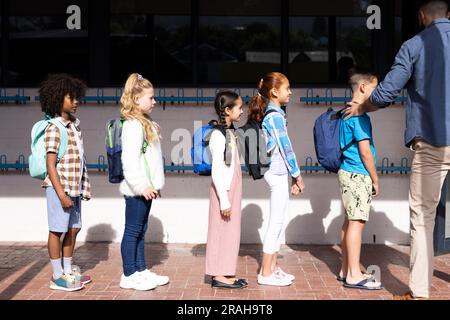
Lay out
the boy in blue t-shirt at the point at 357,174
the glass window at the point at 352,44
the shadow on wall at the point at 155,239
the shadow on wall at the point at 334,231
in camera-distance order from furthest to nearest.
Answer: the glass window at the point at 352,44 → the shadow on wall at the point at 155,239 → the shadow on wall at the point at 334,231 → the boy in blue t-shirt at the point at 357,174

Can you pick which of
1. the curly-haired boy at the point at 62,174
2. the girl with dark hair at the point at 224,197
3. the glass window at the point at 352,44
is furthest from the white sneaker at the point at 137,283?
the glass window at the point at 352,44

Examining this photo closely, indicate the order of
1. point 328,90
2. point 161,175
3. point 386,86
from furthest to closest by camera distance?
point 328,90 → point 161,175 → point 386,86

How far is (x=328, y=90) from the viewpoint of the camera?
21.9 ft

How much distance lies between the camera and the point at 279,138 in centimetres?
488

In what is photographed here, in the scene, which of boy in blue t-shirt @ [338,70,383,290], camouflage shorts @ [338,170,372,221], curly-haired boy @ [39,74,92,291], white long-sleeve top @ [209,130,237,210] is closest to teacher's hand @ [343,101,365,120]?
boy in blue t-shirt @ [338,70,383,290]

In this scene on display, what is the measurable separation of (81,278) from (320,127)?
2.34m

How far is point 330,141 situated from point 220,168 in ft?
3.01

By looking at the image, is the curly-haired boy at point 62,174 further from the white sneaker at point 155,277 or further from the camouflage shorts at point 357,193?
the camouflage shorts at point 357,193

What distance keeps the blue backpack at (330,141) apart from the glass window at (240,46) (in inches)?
79.3

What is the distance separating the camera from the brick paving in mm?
4777

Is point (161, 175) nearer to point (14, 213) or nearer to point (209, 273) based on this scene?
point (209, 273)

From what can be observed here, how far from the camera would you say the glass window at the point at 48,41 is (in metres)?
6.83

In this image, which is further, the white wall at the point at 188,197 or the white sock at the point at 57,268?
the white wall at the point at 188,197
